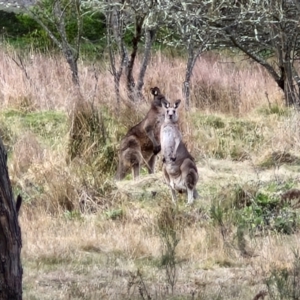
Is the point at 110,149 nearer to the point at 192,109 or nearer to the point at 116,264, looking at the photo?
the point at 192,109

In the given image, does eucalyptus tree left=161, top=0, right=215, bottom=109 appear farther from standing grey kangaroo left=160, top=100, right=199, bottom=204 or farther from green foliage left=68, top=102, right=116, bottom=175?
green foliage left=68, top=102, right=116, bottom=175

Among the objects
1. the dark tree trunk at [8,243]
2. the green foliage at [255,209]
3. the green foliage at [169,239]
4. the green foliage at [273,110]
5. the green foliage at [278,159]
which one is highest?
the dark tree trunk at [8,243]

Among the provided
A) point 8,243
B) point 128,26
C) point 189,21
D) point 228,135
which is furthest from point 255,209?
point 128,26

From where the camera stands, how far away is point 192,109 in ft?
43.1

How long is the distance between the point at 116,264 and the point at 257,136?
18.3 ft

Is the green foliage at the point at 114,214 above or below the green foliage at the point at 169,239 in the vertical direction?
below

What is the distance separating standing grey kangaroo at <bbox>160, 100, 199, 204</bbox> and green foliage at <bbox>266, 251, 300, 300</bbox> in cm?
287

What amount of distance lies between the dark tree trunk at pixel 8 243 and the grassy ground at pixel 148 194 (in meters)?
1.21

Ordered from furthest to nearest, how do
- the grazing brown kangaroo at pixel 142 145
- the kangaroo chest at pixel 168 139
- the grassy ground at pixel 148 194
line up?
the grazing brown kangaroo at pixel 142 145, the kangaroo chest at pixel 168 139, the grassy ground at pixel 148 194

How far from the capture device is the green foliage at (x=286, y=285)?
5000mm

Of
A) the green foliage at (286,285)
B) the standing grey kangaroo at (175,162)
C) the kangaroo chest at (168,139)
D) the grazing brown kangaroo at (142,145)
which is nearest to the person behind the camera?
the green foliage at (286,285)

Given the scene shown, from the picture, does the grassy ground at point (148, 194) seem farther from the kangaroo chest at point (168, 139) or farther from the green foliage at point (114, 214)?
the kangaroo chest at point (168, 139)

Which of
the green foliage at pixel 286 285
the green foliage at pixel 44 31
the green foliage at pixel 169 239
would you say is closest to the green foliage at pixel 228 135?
the green foliage at pixel 169 239

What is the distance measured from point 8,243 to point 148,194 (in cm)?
470
